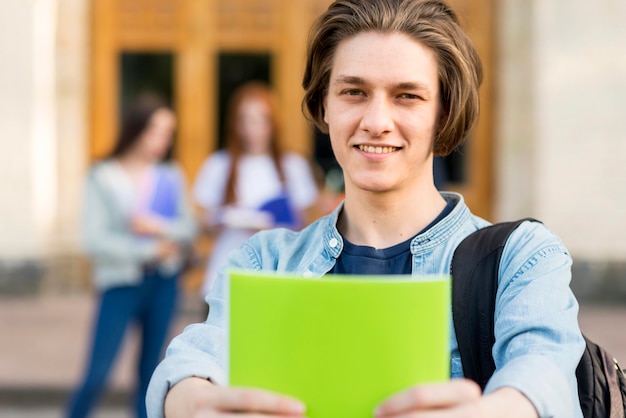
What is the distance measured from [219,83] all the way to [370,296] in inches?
340

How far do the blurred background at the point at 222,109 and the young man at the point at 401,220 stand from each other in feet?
21.7

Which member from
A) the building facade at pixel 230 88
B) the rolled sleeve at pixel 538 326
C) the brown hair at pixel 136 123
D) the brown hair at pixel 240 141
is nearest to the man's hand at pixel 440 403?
the rolled sleeve at pixel 538 326

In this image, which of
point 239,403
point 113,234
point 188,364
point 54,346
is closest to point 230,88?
point 54,346

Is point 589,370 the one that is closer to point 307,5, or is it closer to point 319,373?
point 319,373

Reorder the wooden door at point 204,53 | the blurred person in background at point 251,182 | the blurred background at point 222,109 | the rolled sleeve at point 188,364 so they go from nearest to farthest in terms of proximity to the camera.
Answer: the rolled sleeve at point 188,364
the blurred person in background at point 251,182
the blurred background at point 222,109
the wooden door at point 204,53

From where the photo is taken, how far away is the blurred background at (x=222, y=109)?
8875 mm

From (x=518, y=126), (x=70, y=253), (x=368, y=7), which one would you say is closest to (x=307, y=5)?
(x=518, y=126)

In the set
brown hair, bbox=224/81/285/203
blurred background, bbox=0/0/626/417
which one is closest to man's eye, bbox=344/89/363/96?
brown hair, bbox=224/81/285/203

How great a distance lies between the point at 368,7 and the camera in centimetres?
166

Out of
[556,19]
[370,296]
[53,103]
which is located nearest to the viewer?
[370,296]

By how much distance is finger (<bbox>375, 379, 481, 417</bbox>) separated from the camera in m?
1.21

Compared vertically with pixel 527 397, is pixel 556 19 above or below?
above

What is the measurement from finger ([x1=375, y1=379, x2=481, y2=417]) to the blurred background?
23.5 ft

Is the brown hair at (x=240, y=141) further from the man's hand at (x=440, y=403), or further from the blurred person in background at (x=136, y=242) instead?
the man's hand at (x=440, y=403)
